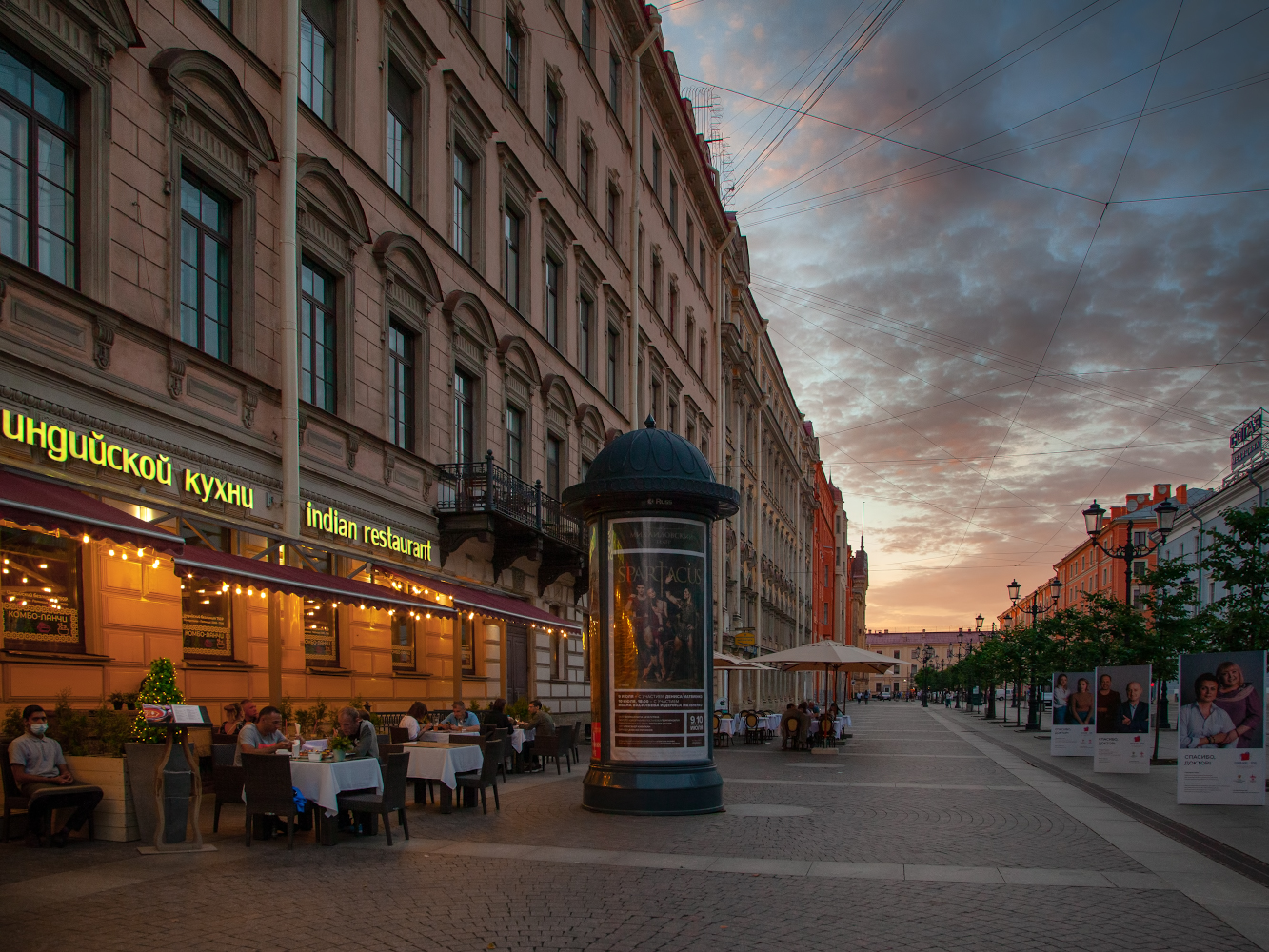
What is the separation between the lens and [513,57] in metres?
26.0

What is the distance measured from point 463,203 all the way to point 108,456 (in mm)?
12476

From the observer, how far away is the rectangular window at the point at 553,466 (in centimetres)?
2783

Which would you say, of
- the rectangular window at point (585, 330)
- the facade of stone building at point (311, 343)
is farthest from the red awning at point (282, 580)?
the rectangular window at point (585, 330)

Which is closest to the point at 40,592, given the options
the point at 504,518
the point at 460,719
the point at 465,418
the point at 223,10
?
the point at 460,719

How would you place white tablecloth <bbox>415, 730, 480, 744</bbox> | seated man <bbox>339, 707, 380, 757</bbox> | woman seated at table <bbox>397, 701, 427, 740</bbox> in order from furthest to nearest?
woman seated at table <bbox>397, 701, 427, 740</bbox>
white tablecloth <bbox>415, 730, 480, 744</bbox>
seated man <bbox>339, 707, 380, 757</bbox>

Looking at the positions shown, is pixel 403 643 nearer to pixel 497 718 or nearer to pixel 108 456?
pixel 497 718

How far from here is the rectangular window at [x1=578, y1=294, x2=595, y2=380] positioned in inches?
1212

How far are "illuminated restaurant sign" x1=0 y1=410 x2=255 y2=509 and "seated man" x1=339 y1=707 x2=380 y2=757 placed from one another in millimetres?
3345

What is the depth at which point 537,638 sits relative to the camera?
1033 inches

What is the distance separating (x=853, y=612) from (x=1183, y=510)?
88.4 m

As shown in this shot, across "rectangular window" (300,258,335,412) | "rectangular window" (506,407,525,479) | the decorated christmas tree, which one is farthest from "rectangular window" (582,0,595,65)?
the decorated christmas tree

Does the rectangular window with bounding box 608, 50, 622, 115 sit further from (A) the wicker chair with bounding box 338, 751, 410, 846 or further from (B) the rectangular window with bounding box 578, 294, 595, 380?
(A) the wicker chair with bounding box 338, 751, 410, 846

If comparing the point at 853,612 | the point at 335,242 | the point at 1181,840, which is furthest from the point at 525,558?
the point at 853,612

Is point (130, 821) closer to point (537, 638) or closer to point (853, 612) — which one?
point (537, 638)
